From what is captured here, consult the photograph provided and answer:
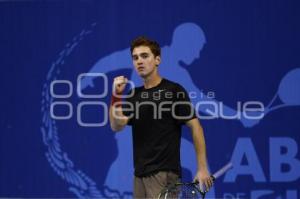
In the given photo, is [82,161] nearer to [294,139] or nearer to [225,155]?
[225,155]

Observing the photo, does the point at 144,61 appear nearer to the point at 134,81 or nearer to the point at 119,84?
the point at 119,84

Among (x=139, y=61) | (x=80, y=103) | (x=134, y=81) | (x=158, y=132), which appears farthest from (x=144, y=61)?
(x=80, y=103)

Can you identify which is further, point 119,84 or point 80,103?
point 80,103

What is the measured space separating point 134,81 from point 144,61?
6.13ft

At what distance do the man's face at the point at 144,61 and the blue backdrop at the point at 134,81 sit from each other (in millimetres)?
Result: 1805

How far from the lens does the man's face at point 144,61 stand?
309 cm

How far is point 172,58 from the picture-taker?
495 cm

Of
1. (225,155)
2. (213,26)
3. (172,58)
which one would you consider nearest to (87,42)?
(172,58)

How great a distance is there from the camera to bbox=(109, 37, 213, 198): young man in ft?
9.75

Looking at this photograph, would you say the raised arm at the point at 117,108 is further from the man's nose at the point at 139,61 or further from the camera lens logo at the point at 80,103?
the camera lens logo at the point at 80,103

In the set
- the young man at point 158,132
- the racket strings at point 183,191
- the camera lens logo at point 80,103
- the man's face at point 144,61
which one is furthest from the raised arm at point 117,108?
the camera lens logo at point 80,103

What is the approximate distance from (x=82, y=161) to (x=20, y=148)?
22.9 inches

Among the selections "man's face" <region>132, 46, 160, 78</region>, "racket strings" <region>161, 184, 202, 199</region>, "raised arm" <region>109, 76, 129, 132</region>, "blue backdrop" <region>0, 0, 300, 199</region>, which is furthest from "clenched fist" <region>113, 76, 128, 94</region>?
"blue backdrop" <region>0, 0, 300, 199</region>

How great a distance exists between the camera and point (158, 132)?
9.78ft
